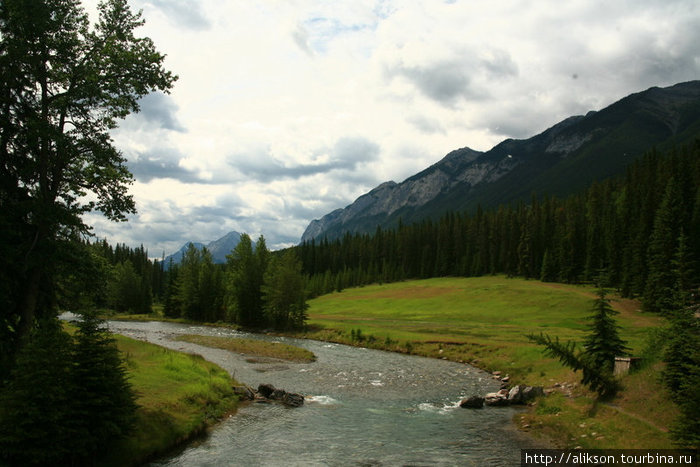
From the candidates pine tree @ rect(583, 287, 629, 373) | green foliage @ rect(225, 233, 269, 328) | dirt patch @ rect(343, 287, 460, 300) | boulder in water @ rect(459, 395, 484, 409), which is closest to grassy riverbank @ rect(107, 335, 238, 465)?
boulder in water @ rect(459, 395, 484, 409)

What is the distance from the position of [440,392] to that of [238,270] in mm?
69524

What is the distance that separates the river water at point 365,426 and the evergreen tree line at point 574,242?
1336cm

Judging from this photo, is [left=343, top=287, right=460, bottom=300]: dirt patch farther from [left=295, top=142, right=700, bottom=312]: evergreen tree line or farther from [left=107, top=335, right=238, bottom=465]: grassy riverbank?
[left=107, top=335, right=238, bottom=465]: grassy riverbank

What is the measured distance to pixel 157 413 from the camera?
21.9 metres

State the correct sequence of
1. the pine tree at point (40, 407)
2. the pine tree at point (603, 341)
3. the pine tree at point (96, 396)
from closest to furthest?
the pine tree at point (40, 407) → the pine tree at point (96, 396) → the pine tree at point (603, 341)

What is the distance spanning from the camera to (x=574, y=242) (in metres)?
110

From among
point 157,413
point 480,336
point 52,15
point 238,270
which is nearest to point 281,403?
point 157,413

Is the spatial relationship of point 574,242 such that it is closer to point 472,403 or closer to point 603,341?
point 603,341

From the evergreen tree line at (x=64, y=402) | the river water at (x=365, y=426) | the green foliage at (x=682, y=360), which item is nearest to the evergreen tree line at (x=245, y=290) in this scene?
the river water at (x=365, y=426)

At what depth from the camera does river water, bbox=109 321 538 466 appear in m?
19.7

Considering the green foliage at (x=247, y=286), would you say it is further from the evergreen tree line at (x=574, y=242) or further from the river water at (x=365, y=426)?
the evergreen tree line at (x=574, y=242)

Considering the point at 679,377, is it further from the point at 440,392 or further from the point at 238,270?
the point at 238,270

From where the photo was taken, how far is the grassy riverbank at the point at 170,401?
1920 centimetres

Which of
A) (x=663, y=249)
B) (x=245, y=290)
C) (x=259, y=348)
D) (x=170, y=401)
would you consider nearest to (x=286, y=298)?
(x=245, y=290)
